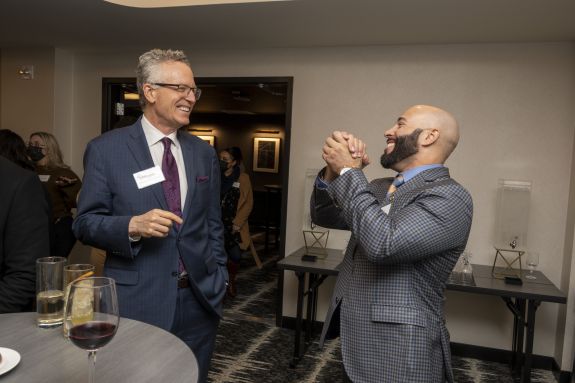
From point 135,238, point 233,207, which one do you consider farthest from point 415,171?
point 233,207

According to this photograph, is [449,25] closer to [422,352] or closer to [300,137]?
[300,137]

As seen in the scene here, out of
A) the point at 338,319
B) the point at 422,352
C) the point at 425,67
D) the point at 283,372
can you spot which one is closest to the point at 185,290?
the point at 338,319

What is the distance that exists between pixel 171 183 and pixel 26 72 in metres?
4.01

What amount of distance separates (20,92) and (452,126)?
191 inches

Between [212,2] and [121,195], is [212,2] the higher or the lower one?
the higher one

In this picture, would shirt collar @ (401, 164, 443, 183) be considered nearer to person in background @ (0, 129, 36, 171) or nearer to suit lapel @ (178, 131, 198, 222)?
suit lapel @ (178, 131, 198, 222)

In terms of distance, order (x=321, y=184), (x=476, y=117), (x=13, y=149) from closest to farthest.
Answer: (x=321, y=184) → (x=13, y=149) → (x=476, y=117)

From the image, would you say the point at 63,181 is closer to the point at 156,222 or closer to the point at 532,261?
the point at 156,222

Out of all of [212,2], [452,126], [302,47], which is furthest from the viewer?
[302,47]

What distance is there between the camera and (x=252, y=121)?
11.0m

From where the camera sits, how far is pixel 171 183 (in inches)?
71.6

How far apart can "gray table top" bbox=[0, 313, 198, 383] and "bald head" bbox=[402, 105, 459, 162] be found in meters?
1.00

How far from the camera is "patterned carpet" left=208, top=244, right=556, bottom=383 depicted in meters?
3.36

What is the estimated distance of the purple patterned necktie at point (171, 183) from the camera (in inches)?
70.5
